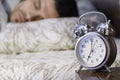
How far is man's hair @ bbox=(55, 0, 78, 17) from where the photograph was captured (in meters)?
2.18

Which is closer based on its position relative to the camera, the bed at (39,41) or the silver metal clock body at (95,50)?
the silver metal clock body at (95,50)

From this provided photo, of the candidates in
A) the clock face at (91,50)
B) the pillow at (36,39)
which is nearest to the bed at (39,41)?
the pillow at (36,39)

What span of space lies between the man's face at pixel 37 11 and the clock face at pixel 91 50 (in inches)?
40.7

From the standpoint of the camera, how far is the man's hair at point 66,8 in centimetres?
218

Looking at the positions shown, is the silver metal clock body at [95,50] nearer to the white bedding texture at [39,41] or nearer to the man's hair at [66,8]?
the white bedding texture at [39,41]

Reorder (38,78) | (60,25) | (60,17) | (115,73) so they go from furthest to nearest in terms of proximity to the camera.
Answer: (60,17) → (60,25) → (38,78) → (115,73)

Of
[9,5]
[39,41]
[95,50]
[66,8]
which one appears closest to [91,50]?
[95,50]

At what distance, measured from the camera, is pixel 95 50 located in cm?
115

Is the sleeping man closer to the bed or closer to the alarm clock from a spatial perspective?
the bed

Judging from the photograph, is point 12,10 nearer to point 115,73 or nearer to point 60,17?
point 60,17

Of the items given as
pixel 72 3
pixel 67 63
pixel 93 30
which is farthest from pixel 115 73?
pixel 72 3

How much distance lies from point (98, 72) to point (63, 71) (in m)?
0.25

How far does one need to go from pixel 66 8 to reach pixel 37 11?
0.84 ft

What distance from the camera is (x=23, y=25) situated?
1.96 meters
